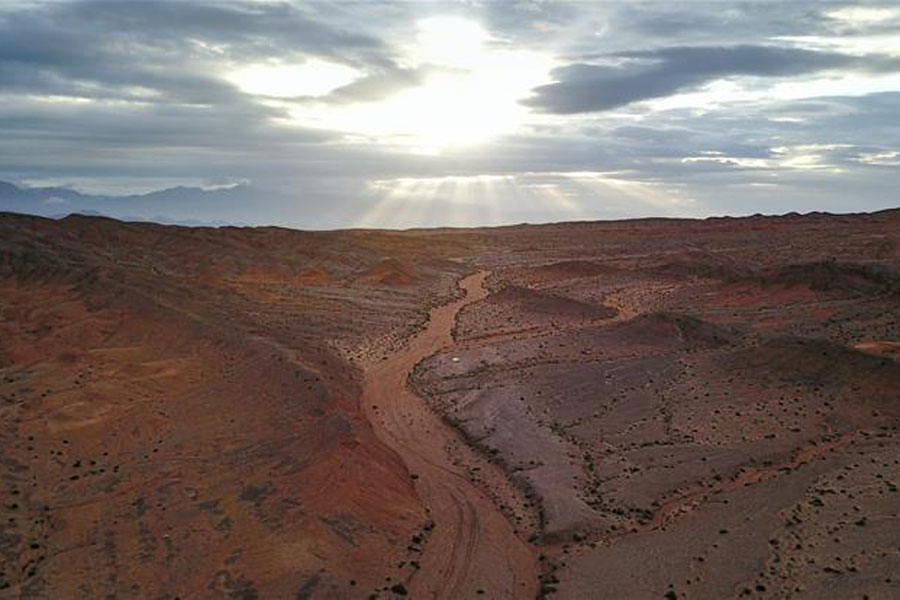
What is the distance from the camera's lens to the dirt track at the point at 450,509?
60.5 feet

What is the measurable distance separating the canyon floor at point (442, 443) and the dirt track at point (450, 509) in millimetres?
102

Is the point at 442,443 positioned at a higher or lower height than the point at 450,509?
higher

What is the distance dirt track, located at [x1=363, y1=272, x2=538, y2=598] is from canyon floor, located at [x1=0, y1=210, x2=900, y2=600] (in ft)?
0.33

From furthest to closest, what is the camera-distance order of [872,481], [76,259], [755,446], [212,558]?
[76,259]
[755,446]
[872,481]
[212,558]

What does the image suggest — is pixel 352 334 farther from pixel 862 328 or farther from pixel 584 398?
pixel 862 328

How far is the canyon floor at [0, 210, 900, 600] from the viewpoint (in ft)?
60.2

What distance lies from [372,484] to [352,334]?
24.8 m

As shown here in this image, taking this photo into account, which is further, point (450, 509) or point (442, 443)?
point (442, 443)

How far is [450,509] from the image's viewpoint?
22.5 meters

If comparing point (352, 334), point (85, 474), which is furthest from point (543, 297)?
point (85, 474)

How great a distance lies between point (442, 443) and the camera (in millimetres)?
28219

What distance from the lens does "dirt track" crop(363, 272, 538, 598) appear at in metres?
18.4

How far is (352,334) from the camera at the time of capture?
46.8m

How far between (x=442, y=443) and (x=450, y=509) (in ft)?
18.9
